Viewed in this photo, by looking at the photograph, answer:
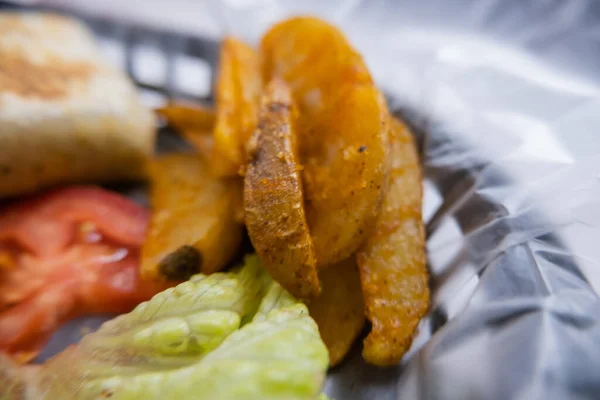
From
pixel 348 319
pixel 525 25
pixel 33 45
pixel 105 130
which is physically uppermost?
pixel 525 25

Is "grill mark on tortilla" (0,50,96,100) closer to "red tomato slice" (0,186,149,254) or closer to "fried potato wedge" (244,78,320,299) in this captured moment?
"red tomato slice" (0,186,149,254)

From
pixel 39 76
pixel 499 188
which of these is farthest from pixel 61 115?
pixel 499 188

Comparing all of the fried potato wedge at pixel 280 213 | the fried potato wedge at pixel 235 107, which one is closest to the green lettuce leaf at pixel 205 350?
the fried potato wedge at pixel 280 213

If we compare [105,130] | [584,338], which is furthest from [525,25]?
[105,130]

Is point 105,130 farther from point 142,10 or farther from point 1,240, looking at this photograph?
point 142,10

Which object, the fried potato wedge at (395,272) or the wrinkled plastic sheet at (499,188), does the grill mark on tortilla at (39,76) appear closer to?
the wrinkled plastic sheet at (499,188)
